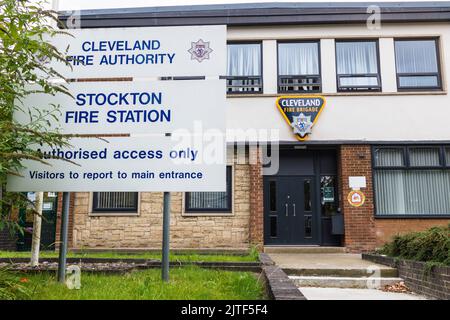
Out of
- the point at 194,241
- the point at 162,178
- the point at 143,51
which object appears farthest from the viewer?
the point at 194,241

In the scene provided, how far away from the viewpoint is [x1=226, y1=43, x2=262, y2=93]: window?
12.3m

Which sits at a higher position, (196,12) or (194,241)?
(196,12)

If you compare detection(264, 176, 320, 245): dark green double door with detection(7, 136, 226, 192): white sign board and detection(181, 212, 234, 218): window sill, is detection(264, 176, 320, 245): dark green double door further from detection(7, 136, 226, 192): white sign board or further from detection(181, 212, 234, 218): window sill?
detection(7, 136, 226, 192): white sign board

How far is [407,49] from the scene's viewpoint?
40.6 feet

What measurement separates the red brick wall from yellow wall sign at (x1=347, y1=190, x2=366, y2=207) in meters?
0.73

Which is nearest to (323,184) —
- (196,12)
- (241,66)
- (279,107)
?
(279,107)

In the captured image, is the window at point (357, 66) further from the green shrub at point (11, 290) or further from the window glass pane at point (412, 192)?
the green shrub at point (11, 290)

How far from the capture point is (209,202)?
39.0 ft

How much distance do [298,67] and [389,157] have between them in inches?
155

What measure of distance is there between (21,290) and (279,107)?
31.7 feet

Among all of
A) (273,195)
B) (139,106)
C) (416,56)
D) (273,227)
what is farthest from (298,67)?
Answer: (139,106)

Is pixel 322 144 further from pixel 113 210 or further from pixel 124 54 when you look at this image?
pixel 124 54
